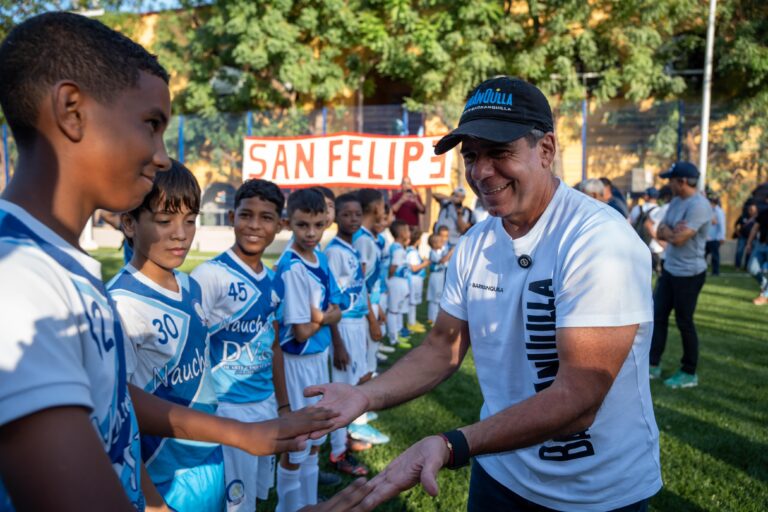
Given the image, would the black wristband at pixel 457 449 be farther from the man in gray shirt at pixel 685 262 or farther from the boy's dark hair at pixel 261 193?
the man in gray shirt at pixel 685 262

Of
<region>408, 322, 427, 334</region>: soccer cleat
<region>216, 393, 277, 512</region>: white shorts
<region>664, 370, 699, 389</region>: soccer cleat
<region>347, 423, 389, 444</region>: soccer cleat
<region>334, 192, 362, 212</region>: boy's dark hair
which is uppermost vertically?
<region>334, 192, 362, 212</region>: boy's dark hair

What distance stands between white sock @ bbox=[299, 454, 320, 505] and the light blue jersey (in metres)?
1.39

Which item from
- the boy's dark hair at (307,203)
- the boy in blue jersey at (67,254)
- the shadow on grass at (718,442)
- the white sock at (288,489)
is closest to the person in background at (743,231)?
the shadow on grass at (718,442)

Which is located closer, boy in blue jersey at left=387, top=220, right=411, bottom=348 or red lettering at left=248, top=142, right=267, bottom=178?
boy in blue jersey at left=387, top=220, right=411, bottom=348

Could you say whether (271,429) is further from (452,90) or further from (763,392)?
(452,90)

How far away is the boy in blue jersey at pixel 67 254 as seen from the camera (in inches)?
37.9

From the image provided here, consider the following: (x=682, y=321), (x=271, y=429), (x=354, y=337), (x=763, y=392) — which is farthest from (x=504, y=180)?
(x=763, y=392)

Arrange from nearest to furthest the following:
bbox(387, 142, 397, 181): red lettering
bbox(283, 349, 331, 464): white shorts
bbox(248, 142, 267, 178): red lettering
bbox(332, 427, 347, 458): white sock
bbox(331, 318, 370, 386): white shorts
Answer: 1. bbox(283, 349, 331, 464): white shorts
2. bbox(332, 427, 347, 458): white sock
3. bbox(331, 318, 370, 386): white shorts
4. bbox(387, 142, 397, 181): red lettering
5. bbox(248, 142, 267, 178): red lettering

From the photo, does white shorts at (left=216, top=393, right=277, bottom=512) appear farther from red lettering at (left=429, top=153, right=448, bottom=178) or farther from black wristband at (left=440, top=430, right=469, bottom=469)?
red lettering at (left=429, top=153, right=448, bottom=178)

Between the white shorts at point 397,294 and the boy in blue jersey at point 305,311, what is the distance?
4.22m

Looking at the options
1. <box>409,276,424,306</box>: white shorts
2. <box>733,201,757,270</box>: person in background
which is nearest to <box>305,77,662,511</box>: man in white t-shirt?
<box>409,276,424,306</box>: white shorts

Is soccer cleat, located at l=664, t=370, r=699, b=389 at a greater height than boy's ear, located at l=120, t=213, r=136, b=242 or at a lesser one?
lesser

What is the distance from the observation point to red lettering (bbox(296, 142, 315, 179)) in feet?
53.1

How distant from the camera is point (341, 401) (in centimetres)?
232
